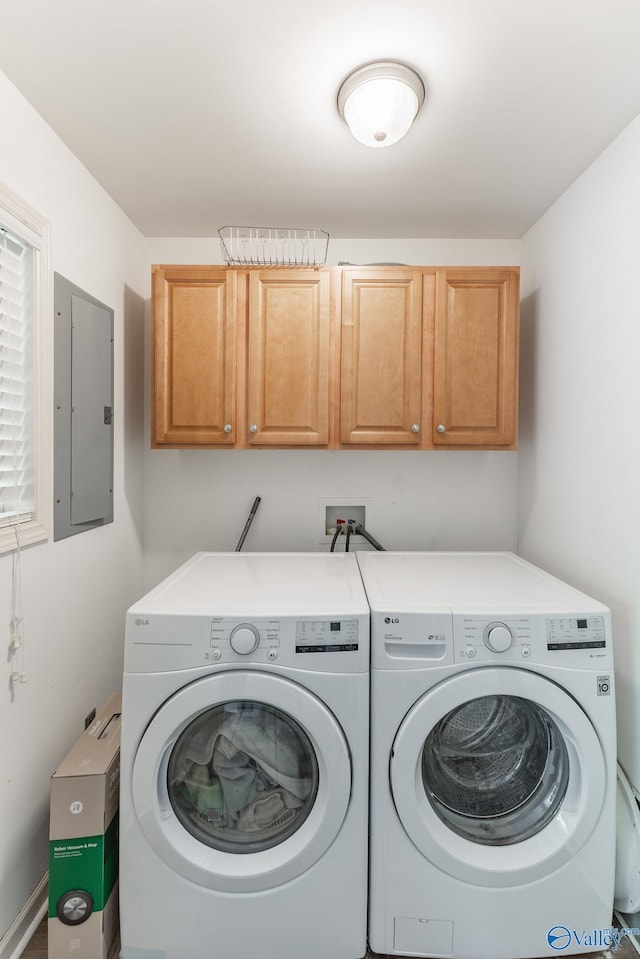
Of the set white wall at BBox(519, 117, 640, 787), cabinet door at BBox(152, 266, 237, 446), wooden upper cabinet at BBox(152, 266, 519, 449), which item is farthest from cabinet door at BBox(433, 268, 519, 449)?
cabinet door at BBox(152, 266, 237, 446)

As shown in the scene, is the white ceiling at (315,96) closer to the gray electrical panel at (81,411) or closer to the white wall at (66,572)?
the white wall at (66,572)

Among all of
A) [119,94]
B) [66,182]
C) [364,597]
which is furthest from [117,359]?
[364,597]

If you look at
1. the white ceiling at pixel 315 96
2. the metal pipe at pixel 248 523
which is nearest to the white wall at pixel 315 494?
the metal pipe at pixel 248 523

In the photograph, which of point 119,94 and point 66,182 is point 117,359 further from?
point 119,94

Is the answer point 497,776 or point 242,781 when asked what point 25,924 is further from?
point 497,776

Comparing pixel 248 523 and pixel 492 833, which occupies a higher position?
pixel 248 523

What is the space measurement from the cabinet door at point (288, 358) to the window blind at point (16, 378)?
0.78m

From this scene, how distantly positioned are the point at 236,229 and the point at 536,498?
5.72ft

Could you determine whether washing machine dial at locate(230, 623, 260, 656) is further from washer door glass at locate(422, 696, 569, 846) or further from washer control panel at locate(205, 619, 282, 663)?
washer door glass at locate(422, 696, 569, 846)

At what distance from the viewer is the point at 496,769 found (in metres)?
1.48

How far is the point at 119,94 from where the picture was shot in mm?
1430

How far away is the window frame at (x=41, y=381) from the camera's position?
147cm

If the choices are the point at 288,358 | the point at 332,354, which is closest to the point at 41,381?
the point at 288,358

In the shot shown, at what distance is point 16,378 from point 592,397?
185 centimetres
